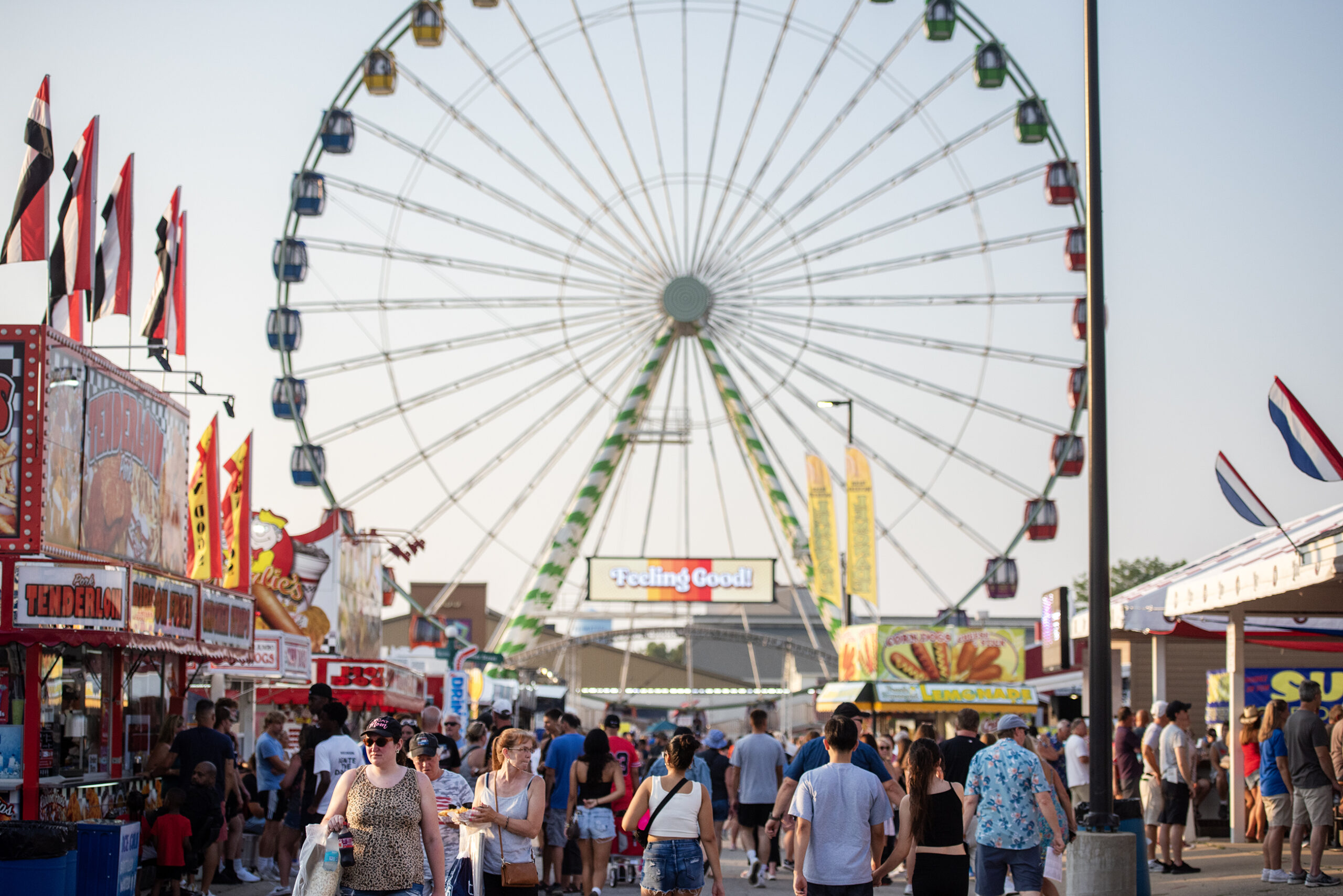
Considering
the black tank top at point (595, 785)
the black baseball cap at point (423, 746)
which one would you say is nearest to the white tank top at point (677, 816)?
the black baseball cap at point (423, 746)

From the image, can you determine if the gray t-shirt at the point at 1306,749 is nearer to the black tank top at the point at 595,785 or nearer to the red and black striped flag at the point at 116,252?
the black tank top at the point at 595,785

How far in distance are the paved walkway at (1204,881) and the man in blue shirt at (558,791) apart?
98cm

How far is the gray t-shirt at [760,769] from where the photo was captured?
14844 mm

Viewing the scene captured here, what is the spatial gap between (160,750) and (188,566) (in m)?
6.49

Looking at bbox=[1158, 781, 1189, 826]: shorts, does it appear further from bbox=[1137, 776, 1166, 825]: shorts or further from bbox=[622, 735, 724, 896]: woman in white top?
bbox=[622, 735, 724, 896]: woman in white top

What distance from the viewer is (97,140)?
590 inches

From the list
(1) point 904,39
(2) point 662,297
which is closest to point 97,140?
(2) point 662,297

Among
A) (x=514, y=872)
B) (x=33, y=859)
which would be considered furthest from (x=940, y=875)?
(x=33, y=859)

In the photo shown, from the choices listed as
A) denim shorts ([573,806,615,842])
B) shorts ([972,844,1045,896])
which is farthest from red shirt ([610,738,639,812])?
shorts ([972,844,1045,896])

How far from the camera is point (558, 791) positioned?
12.8 metres

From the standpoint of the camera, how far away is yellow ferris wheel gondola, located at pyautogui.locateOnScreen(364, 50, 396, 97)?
31.8 m

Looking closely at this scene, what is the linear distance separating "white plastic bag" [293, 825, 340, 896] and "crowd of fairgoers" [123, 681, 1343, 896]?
0.01 m

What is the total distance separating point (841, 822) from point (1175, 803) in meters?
7.90

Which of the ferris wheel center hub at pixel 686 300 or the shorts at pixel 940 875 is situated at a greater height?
the ferris wheel center hub at pixel 686 300
